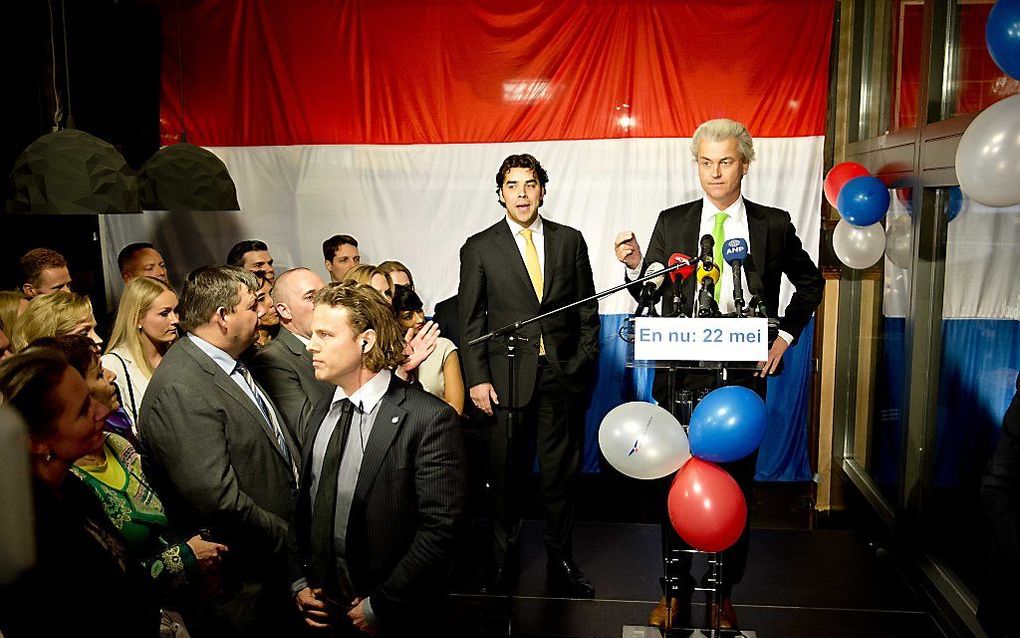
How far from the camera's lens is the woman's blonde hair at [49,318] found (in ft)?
9.64

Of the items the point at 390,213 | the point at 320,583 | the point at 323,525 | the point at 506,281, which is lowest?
the point at 320,583

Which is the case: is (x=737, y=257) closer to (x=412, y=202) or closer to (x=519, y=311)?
(x=519, y=311)

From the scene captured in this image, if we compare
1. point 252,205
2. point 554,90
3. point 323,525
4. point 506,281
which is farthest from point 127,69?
point 323,525

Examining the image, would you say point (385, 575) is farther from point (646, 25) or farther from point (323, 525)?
point (646, 25)

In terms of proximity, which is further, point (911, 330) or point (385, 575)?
point (911, 330)

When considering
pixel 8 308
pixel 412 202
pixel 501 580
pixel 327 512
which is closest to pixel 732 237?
pixel 501 580

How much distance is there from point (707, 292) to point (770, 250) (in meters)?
0.82

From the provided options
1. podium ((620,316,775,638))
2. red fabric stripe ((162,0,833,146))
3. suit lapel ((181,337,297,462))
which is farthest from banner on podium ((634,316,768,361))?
red fabric stripe ((162,0,833,146))

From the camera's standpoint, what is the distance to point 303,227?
5402mm

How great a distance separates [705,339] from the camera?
2.81 metres

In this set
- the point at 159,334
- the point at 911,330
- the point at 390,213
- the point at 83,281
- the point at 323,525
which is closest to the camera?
the point at 323,525

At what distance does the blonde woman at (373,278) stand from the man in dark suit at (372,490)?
5.40ft

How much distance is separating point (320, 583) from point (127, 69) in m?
4.08

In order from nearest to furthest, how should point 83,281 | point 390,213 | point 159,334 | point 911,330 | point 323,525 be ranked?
1. point 323,525
2. point 159,334
3. point 911,330
4. point 83,281
5. point 390,213
